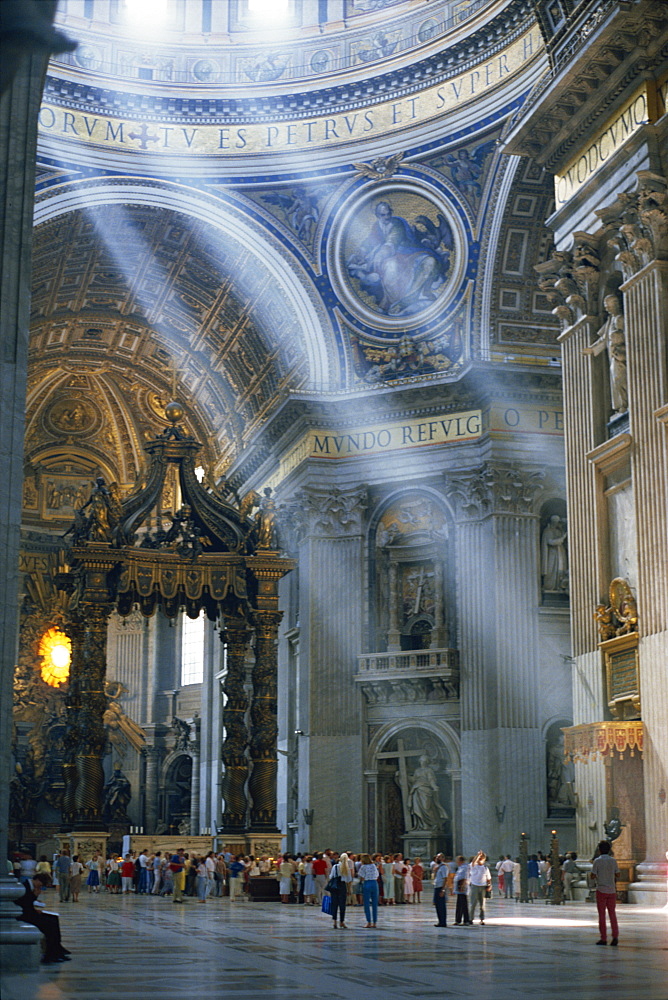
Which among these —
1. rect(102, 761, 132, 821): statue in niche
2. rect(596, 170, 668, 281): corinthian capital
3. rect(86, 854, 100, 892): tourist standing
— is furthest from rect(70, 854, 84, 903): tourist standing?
rect(102, 761, 132, 821): statue in niche

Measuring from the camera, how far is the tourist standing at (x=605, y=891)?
1159 cm

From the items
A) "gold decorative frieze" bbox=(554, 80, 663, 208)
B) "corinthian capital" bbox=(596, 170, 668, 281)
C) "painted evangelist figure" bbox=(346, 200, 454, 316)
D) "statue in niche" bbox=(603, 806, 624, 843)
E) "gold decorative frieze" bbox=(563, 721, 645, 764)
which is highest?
"painted evangelist figure" bbox=(346, 200, 454, 316)

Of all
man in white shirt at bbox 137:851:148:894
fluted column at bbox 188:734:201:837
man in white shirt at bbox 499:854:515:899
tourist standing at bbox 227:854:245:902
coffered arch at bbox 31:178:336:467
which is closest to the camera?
tourist standing at bbox 227:854:245:902

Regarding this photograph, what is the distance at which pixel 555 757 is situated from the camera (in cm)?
2697

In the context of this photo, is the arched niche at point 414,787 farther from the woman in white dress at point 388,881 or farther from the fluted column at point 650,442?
the fluted column at point 650,442

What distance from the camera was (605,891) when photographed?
459 inches

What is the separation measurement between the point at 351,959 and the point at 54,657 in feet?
99.9

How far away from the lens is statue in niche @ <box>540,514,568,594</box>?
27.9m

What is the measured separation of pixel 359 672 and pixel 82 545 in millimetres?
7213

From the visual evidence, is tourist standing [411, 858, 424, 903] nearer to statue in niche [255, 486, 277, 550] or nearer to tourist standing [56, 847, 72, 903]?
tourist standing [56, 847, 72, 903]

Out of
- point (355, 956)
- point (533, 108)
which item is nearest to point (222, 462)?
point (533, 108)

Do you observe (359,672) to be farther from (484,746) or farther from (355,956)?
(355,956)

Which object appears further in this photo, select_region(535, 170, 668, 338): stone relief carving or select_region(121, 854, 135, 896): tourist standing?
select_region(121, 854, 135, 896): tourist standing

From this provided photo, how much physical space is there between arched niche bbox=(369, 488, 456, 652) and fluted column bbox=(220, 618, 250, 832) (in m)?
4.17
